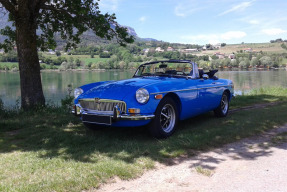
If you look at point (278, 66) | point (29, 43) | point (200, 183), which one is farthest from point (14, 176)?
point (278, 66)

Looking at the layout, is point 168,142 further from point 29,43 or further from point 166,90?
point 29,43

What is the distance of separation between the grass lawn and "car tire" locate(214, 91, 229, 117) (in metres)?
0.21

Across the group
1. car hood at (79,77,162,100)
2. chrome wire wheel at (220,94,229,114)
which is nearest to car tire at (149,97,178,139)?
car hood at (79,77,162,100)

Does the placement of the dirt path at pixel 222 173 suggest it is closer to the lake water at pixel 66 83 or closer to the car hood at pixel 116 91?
the car hood at pixel 116 91

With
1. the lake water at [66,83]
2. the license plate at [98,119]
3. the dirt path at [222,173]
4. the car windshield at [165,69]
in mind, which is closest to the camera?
the dirt path at [222,173]

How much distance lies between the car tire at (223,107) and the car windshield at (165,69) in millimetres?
1573

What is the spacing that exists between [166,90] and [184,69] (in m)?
1.52

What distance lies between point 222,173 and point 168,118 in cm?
181

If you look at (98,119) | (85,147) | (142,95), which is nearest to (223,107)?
(142,95)

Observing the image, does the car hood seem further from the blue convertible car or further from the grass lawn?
the grass lawn

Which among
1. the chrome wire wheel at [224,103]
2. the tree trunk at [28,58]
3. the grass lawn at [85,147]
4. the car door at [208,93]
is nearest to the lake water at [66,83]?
the tree trunk at [28,58]

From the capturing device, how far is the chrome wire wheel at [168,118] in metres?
4.89

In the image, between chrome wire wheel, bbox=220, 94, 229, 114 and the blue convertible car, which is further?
chrome wire wheel, bbox=220, 94, 229, 114

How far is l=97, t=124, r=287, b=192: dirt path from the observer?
2879 millimetres
